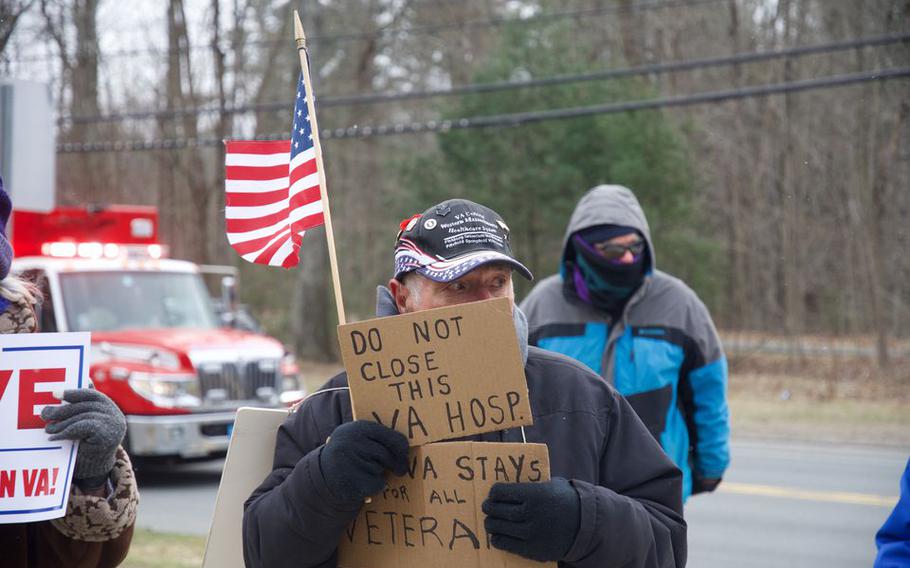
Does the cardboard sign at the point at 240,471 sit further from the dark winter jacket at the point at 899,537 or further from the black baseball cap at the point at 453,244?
the dark winter jacket at the point at 899,537

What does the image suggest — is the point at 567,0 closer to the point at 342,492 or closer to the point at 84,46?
the point at 84,46

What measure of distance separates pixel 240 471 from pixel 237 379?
8.43 m

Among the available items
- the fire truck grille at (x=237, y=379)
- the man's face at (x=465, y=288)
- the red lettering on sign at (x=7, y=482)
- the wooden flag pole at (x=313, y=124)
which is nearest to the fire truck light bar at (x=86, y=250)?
the fire truck grille at (x=237, y=379)

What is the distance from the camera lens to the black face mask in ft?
15.5

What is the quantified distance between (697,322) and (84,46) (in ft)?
72.2

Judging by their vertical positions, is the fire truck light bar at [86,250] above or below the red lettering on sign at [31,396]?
above

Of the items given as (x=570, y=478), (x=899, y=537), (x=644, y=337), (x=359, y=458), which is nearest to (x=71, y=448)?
(x=359, y=458)

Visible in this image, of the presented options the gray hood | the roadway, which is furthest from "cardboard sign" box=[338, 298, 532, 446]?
the roadway

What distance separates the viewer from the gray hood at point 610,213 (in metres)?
4.89

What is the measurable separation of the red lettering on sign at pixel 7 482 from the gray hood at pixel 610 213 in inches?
112

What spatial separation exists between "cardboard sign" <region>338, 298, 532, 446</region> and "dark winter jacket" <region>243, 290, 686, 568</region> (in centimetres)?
14

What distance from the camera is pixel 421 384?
2.34 meters

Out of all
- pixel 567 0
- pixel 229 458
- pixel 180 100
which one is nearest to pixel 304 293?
pixel 180 100

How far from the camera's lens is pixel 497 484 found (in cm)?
227
